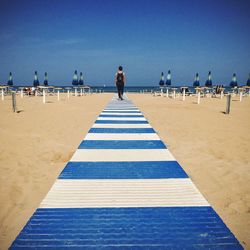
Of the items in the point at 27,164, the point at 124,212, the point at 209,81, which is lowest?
the point at 27,164

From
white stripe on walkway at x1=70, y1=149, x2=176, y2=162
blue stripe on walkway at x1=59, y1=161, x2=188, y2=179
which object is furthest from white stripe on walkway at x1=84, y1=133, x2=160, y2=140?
blue stripe on walkway at x1=59, y1=161, x2=188, y2=179

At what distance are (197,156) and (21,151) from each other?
3.17 m

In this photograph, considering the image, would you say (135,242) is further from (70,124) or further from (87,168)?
(70,124)

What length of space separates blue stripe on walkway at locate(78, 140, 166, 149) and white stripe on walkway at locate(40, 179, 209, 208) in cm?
141

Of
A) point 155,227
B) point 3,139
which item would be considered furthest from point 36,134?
point 155,227

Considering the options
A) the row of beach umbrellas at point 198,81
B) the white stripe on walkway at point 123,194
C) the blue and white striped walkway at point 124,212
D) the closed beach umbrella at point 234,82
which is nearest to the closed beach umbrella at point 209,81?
the row of beach umbrellas at point 198,81

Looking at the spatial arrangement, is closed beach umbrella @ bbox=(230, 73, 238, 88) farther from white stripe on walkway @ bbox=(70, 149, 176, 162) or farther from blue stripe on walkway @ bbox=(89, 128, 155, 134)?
white stripe on walkway @ bbox=(70, 149, 176, 162)

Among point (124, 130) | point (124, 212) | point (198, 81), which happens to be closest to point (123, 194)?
point (124, 212)

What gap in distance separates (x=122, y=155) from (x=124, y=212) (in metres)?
1.61

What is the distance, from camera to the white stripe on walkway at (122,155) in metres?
3.39

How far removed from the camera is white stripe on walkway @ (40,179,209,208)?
214cm

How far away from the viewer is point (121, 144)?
13.8 feet

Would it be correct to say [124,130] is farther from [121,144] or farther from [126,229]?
[126,229]

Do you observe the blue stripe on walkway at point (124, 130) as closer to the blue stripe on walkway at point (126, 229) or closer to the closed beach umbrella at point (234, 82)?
the blue stripe on walkway at point (126, 229)
